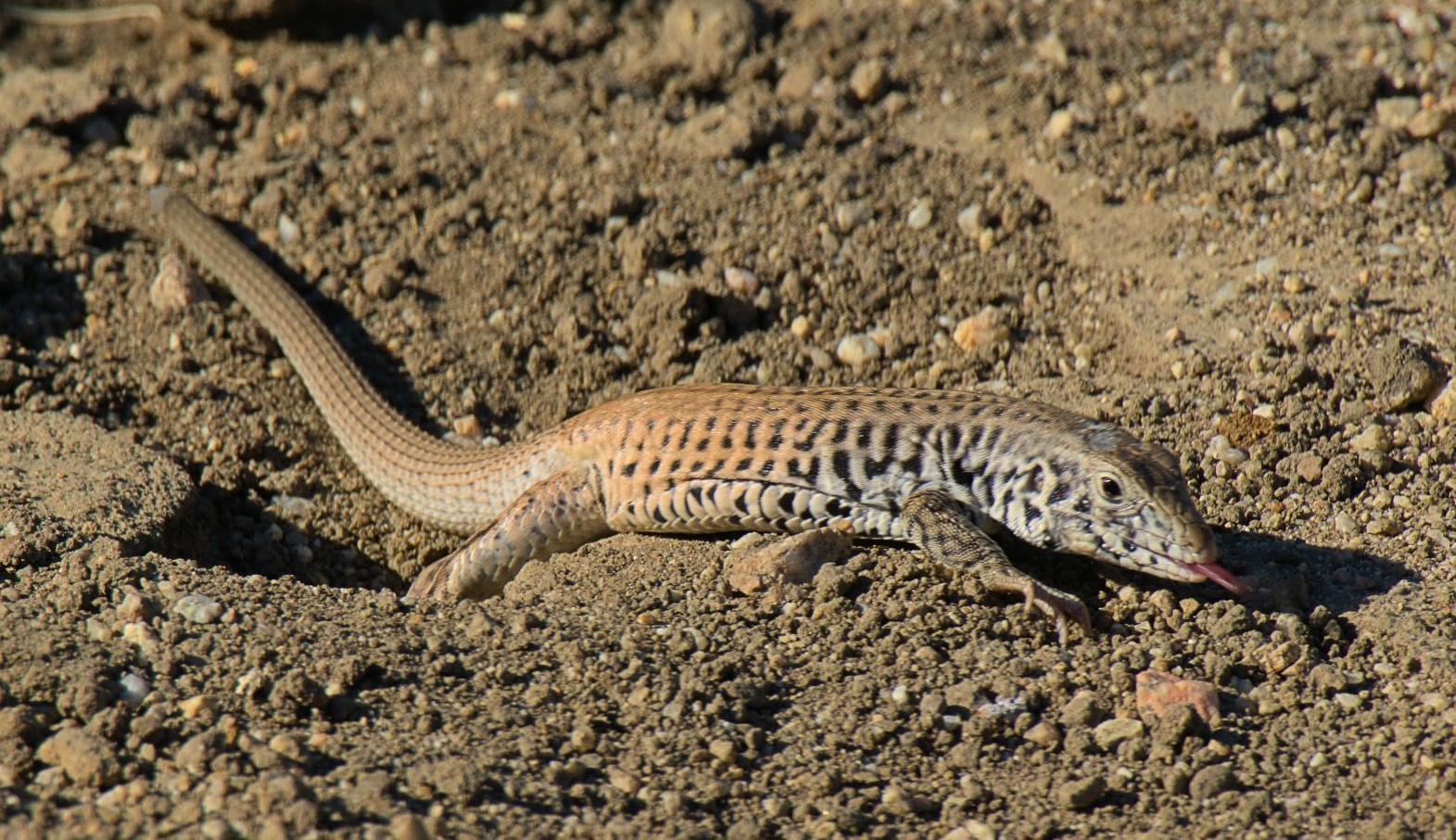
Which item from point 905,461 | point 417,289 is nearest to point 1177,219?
point 905,461

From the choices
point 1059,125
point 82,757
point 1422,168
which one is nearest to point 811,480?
point 82,757

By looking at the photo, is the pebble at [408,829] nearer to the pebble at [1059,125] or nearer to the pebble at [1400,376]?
the pebble at [1400,376]

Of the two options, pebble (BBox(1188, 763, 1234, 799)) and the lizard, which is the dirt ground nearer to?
pebble (BBox(1188, 763, 1234, 799))

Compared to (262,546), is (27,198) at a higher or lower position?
higher

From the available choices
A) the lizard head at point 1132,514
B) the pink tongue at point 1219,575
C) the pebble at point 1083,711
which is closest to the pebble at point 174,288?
the lizard head at point 1132,514

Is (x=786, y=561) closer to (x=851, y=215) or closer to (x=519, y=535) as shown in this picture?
(x=519, y=535)

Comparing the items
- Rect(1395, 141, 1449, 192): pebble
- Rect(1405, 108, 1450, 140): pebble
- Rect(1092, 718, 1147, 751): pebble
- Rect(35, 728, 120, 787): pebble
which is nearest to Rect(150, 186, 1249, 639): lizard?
Rect(1092, 718, 1147, 751): pebble

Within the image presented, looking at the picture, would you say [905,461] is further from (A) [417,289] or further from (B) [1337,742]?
(A) [417,289]
